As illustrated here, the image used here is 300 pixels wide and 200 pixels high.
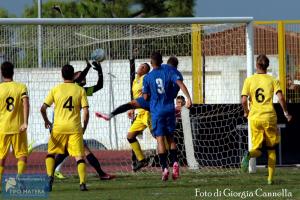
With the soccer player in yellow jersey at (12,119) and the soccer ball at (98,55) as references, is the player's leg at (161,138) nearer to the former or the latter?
the soccer player in yellow jersey at (12,119)

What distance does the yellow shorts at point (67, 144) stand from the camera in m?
15.1

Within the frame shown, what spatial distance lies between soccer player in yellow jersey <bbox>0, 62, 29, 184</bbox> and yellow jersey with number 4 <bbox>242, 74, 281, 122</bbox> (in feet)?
11.7

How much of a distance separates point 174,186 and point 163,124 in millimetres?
1109

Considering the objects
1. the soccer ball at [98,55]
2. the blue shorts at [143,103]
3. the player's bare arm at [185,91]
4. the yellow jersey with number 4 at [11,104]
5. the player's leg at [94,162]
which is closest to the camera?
the yellow jersey with number 4 at [11,104]

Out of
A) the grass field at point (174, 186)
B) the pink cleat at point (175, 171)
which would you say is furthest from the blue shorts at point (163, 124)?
the grass field at point (174, 186)

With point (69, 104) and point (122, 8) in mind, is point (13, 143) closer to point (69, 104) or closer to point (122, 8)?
point (69, 104)

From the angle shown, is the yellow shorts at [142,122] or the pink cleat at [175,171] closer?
the pink cleat at [175,171]

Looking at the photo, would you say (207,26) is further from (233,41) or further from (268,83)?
(268,83)

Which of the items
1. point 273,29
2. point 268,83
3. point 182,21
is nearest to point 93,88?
point 182,21

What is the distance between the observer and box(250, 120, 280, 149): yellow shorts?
15836mm

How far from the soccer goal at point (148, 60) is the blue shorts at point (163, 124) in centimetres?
310

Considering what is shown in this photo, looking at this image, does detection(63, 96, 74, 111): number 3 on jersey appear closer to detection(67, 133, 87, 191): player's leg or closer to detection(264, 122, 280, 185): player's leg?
detection(67, 133, 87, 191): player's leg

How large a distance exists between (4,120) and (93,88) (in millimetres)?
3003

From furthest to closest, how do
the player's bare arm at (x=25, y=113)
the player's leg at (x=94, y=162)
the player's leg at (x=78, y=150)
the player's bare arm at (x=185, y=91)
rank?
the player's leg at (x=94, y=162) → the player's bare arm at (x=185, y=91) → the player's leg at (x=78, y=150) → the player's bare arm at (x=25, y=113)
